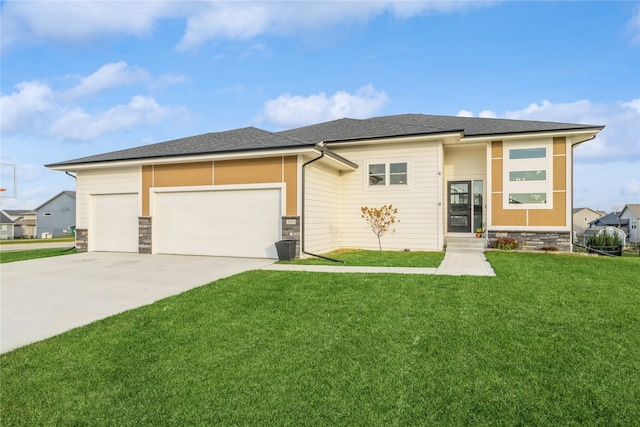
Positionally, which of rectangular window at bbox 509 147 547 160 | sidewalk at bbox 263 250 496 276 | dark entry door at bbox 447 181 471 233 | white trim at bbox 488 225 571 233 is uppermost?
rectangular window at bbox 509 147 547 160

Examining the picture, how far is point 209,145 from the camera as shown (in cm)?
1173

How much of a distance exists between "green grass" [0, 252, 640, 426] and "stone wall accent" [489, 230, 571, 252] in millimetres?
6202

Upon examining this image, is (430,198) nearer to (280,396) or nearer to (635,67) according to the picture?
(635,67)

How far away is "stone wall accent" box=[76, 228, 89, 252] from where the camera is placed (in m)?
13.2

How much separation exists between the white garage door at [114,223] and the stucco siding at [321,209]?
653cm

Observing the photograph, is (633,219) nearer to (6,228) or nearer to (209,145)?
(209,145)

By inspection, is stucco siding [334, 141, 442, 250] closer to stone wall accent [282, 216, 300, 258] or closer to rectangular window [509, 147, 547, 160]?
rectangular window [509, 147, 547, 160]

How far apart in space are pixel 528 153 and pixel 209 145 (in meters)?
10.7

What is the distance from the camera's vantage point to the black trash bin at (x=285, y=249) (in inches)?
382

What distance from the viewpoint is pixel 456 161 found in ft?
43.9

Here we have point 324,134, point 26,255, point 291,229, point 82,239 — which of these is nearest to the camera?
point 291,229

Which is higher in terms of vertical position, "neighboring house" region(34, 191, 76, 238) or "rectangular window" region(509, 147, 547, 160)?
"rectangular window" region(509, 147, 547, 160)

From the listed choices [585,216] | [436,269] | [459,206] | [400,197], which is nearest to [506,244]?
[459,206]

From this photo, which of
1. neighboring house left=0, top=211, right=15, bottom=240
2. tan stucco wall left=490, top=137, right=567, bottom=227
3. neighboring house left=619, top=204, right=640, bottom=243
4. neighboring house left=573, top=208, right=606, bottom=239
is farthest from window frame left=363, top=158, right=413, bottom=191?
neighboring house left=573, top=208, right=606, bottom=239
